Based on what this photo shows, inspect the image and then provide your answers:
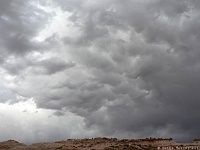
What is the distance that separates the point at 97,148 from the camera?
330 ft

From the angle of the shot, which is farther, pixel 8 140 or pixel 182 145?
pixel 8 140

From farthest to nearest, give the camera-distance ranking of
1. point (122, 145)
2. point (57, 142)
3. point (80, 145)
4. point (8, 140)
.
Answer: point (8, 140) < point (57, 142) < point (80, 145) < point (122, 145)

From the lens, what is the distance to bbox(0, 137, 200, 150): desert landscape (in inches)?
3851

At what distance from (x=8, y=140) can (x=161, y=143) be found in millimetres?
62792

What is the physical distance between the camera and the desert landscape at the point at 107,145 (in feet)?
321

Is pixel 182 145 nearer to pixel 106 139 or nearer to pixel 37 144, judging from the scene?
pixel 106 139

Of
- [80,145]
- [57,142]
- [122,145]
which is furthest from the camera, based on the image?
[57,142]

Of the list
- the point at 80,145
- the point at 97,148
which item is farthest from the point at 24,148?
the point at 97,148

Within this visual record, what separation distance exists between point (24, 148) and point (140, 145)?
4128 centimetres

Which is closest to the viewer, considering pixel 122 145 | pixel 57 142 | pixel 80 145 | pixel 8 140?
pixel 122 145

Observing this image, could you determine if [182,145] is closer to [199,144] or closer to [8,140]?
[199,144]

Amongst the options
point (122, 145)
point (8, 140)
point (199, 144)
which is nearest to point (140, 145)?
point (122, 145)

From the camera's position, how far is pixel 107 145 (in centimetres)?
10331

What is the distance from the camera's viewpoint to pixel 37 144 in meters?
116
